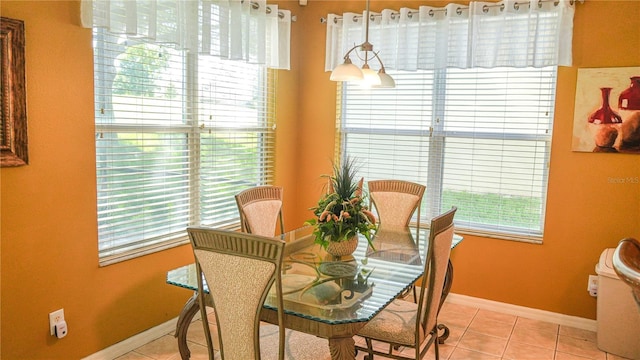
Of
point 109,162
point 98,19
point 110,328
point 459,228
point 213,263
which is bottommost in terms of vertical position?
point 110,328

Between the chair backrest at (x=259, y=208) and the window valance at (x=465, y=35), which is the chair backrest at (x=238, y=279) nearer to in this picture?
the chair backrest at (x=259, y=208)

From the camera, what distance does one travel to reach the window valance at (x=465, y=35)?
332 centimetres

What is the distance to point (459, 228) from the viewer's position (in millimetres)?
3834

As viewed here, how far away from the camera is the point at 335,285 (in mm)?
2133

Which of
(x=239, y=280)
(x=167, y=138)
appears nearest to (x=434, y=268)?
(x=239, y=280)

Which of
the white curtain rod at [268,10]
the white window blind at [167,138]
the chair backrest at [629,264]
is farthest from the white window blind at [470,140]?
the chair backrest at [629,264]

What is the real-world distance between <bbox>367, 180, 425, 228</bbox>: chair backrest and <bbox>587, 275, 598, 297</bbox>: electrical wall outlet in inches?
51.1

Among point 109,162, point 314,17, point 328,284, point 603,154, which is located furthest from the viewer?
point 314,17

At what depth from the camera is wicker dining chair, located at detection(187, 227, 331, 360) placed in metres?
1.70

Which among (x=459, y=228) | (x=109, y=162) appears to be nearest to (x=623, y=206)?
(x=459, y=228)

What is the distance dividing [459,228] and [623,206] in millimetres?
1135

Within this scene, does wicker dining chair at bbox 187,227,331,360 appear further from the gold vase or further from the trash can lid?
the trash can lid

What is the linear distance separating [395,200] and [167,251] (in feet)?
5.45

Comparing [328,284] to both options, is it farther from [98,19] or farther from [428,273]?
[98,19]
